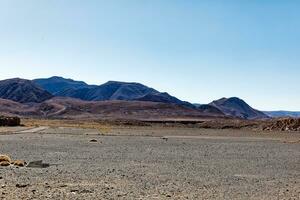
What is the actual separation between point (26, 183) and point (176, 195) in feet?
16.6

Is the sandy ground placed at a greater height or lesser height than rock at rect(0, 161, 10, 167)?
lesser

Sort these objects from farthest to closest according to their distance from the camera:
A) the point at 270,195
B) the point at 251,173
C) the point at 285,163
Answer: the point at 285,163, the point at 251,173, the point at 270,195

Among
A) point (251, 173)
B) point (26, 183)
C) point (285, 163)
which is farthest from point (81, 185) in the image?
point (285, 163)

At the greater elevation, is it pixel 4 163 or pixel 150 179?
pixel 4 163

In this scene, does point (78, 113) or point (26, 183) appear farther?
point (78, 113)

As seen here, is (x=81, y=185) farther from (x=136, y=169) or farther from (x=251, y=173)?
(x=251, y=173)

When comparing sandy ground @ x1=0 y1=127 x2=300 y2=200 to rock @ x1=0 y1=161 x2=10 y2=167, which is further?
rock @ x1=0 y1=161 x2=10 y2=167

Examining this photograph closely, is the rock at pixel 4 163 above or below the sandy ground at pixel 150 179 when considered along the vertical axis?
above

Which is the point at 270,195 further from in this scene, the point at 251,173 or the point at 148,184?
the point at 251,173

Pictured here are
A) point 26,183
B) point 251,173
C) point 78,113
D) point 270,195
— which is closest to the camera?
point 270,195

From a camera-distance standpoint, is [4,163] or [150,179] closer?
[150,179]

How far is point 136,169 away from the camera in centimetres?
2306

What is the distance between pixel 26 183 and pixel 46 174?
2.79m

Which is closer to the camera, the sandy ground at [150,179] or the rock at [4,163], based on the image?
the sandy ground at [150,179]
